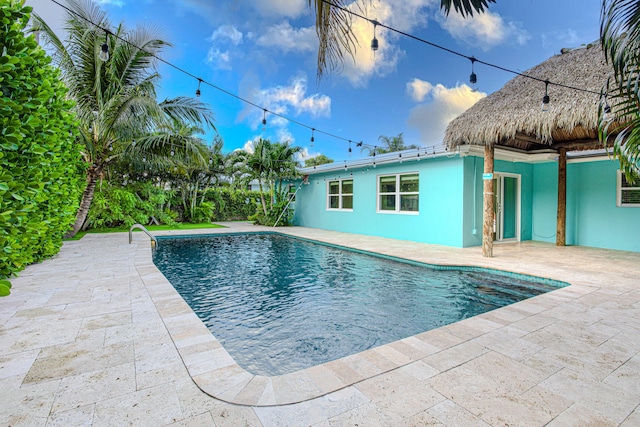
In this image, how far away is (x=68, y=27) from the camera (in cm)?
909

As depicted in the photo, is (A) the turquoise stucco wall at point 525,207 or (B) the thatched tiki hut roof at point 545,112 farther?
(A) the turquoise stucco wall at point 525,207

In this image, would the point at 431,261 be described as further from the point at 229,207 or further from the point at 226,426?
the point at 229,207

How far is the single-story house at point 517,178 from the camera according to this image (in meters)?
6.70

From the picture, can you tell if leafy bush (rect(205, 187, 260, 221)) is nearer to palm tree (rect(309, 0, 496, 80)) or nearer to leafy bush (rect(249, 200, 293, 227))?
leafy bush (rect(249, 200, 293, 227))

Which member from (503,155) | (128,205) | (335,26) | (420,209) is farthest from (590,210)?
(128,205)

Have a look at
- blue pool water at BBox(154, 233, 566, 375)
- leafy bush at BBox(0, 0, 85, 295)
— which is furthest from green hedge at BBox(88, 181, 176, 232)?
blue pool water at BBox(154, 233, 566, 375)

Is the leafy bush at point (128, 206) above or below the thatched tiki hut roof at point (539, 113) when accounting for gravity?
below

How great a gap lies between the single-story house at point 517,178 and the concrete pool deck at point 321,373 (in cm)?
412

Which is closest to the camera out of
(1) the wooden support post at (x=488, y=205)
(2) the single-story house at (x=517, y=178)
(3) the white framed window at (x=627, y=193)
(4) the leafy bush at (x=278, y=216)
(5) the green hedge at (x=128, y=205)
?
(2) the single-story house at (x=517, y=178)

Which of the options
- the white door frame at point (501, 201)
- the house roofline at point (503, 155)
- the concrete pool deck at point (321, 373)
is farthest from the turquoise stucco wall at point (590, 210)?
the concrete pool deck at point (321, 373)

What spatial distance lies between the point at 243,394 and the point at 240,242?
8.92 m

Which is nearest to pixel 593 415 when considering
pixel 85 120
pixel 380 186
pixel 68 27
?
pixel 380 186

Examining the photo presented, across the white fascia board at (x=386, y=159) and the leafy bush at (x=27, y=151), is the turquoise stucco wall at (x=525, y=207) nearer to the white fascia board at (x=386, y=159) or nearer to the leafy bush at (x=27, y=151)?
the white fascia board at (x=386, y=159)

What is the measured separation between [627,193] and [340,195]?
8689 millimetres
